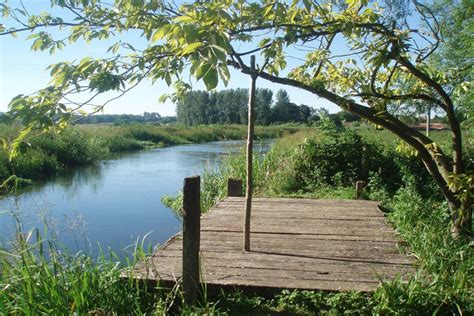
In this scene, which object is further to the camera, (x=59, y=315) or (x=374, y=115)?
(x=374, y=115)

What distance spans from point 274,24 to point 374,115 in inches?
66.0

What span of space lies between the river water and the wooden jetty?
5.15ft

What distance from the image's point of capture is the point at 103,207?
9.79m

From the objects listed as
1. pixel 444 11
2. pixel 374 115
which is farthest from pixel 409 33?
pixel 444 11

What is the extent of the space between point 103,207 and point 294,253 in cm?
720

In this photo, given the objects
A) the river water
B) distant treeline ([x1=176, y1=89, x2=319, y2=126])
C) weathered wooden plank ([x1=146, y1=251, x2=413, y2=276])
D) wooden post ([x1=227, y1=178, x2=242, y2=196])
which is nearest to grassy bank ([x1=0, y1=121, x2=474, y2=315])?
weathered wooden plank ([x1=146, y1=251, x2=413, y2=276])

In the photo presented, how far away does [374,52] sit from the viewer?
3.42 metres

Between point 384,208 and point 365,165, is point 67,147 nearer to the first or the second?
point 365,165

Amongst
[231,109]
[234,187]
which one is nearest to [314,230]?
[234,187]

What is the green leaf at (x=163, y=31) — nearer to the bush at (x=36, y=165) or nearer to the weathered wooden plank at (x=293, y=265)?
the weathered wooden plank at (x=293, y=265)

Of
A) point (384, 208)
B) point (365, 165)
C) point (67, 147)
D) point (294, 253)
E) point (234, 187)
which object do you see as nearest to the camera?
point (294, 253)

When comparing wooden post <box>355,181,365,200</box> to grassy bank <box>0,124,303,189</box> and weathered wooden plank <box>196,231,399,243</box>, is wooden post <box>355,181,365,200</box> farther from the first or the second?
grassy bank <box>0,124,303,189</box>

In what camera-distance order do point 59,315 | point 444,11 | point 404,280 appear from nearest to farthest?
point 59,315
point 404,280
point 444,11

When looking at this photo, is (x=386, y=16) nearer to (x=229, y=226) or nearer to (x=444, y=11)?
(x=229, y=226)
